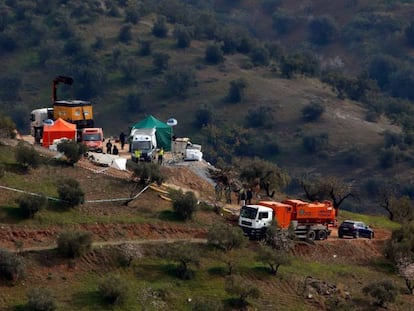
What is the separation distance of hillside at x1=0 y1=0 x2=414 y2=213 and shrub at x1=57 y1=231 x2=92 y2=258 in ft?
186

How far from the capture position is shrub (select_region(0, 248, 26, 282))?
38.3m

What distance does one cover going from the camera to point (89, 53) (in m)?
126

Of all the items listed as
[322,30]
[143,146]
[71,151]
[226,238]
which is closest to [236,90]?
[143,146]

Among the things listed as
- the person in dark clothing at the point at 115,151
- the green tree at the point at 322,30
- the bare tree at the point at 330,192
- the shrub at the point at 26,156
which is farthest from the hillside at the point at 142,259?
the green tree at the point at 322,30

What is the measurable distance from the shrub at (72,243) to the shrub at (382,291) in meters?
12.3

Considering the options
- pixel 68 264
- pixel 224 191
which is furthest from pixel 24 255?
pixel 224 191

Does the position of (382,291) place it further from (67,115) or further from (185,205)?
(67,115)

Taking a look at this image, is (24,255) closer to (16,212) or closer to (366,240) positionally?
(16,212)

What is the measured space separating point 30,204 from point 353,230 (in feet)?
56.1

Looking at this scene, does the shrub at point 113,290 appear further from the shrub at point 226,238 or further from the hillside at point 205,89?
the hillside at point 205,89

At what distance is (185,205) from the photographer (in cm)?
4722

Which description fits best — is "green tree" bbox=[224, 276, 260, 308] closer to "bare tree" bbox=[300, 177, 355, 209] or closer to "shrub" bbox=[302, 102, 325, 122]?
"bare tree" bbox=[300, 177, 355, 209]

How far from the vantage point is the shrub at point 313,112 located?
11575 centimetres

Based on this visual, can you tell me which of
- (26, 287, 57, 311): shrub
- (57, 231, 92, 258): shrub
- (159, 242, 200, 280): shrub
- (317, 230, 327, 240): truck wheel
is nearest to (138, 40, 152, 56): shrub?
(317, 230, 327, 240): truck wheel
